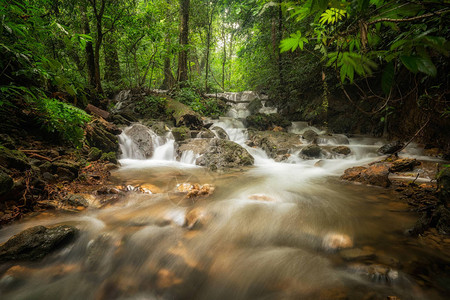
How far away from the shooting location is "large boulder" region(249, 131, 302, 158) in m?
6.74

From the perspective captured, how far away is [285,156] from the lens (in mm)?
6344

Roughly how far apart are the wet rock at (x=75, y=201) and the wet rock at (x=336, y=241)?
9.73 ft

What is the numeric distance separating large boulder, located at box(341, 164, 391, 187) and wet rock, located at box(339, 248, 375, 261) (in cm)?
223

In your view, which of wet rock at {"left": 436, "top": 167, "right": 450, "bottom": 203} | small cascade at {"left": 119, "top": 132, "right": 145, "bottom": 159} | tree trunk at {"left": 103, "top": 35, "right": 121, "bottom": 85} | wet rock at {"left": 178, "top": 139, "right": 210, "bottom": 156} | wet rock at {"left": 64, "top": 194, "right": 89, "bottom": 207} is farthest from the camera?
tree trunk at {"left": 103, "top": 35, "right": 121, "bottom": 85}

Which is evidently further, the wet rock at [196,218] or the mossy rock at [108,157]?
the mossy rock at [108,157]

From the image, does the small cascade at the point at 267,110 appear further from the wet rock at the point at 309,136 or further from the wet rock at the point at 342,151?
the wet rock at the point at 342,151

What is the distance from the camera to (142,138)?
638 centimetres

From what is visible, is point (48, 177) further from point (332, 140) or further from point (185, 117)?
point (332, 140)

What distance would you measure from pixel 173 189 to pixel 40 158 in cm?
208

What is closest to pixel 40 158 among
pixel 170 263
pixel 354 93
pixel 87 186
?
pixel 87 186

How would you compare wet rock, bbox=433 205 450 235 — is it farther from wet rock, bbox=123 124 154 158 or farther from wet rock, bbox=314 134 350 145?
wet rock, bbox=123 124 154 158

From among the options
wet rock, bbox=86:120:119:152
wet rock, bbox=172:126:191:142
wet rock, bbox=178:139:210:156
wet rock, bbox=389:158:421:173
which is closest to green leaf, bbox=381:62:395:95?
wet rock, bbox=389:158:421:173

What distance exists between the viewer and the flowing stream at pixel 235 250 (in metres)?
1.54


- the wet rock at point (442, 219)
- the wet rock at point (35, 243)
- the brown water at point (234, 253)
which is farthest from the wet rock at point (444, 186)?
the wet rock at point (35, 243)
